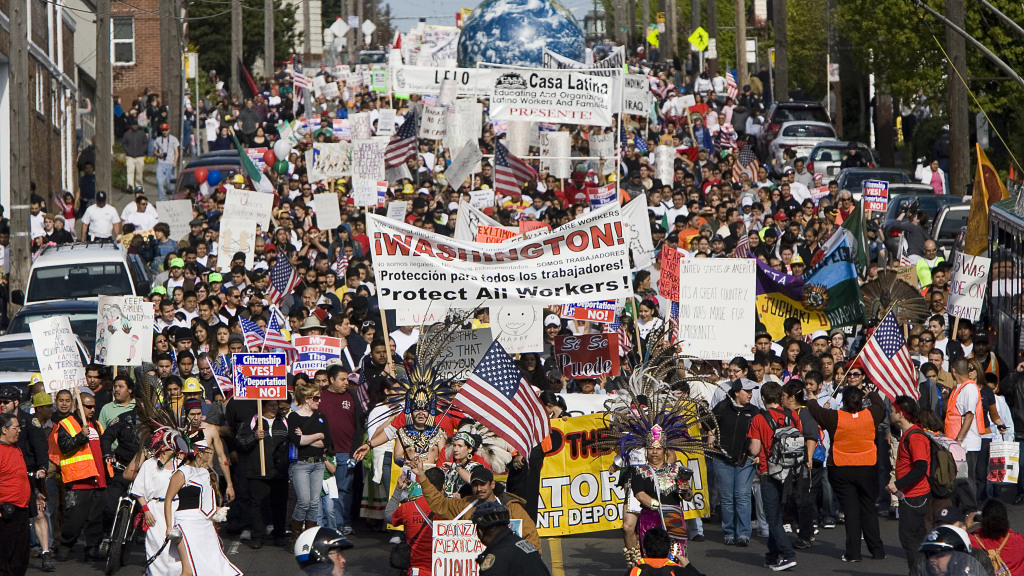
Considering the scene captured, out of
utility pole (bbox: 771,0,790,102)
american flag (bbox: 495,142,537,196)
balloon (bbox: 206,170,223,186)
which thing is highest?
utility pole (bbox: 771,0,790,102)

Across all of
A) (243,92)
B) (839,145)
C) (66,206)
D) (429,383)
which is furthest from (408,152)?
(243,92)

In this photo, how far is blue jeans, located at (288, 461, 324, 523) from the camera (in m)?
13.5

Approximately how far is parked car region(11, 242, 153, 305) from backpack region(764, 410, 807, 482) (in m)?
9.97

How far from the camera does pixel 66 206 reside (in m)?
29.4

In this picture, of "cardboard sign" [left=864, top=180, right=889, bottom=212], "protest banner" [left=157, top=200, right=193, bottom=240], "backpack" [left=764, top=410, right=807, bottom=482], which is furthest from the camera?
"protest banner" [left=157, top=200, right=193, bottom=240]

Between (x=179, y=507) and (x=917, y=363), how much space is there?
762cm

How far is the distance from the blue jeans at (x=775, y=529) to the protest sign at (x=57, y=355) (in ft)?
19.2

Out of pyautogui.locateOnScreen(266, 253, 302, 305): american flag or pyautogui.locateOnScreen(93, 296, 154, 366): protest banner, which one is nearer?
pyautogui.locateOnScreen(93, 296, 154, 366): protest banner

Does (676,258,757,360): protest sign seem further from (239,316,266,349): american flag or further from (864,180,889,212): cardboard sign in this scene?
(864,180,889,212): cardboard sign

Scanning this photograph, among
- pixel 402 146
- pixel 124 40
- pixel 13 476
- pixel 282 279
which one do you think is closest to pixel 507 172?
pixel 402 146

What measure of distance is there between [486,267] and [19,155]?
11309mm

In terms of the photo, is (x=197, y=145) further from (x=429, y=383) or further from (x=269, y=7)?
(x=429, y=383)

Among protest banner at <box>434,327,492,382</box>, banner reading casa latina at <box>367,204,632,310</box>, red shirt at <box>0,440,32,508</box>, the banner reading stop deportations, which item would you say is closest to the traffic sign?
banner reading casa latina at <box>367,204,632,310</box>

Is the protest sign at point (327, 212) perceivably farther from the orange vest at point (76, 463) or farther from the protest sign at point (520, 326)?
the orange vest at point (76, 463)
